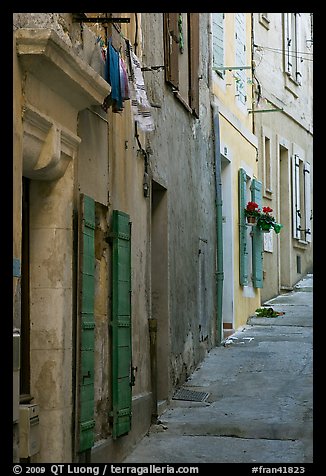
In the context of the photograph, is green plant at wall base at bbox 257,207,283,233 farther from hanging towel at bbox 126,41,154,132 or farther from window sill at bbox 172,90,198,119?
hanging towel at bbox 126,41,154,132

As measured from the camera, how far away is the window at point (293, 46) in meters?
20.1

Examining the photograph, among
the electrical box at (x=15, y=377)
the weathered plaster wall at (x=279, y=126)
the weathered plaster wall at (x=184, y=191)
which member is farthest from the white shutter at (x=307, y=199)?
the electrical box at (x=15, y=377)

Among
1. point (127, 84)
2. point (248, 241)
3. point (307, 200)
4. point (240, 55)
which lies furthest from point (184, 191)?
point (307, 200)

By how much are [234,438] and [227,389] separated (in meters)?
1.78

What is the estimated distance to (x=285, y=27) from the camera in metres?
20.0

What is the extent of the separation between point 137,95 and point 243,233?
739 cm

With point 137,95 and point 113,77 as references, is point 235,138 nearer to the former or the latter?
point 137,95

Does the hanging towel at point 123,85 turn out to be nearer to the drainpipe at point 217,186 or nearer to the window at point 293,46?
the drainpipe at point 217,186

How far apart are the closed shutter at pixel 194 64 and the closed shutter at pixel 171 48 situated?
1085mm

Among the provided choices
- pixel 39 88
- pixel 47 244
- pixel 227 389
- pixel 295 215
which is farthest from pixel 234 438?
pixel 295 215

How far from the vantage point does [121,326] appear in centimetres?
785

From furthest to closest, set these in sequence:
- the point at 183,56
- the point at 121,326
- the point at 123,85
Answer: the point at 183,56 → the point at 121,326 → the point at 123,85

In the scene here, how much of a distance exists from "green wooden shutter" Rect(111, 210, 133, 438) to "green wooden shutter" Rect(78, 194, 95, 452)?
0.74 metres
